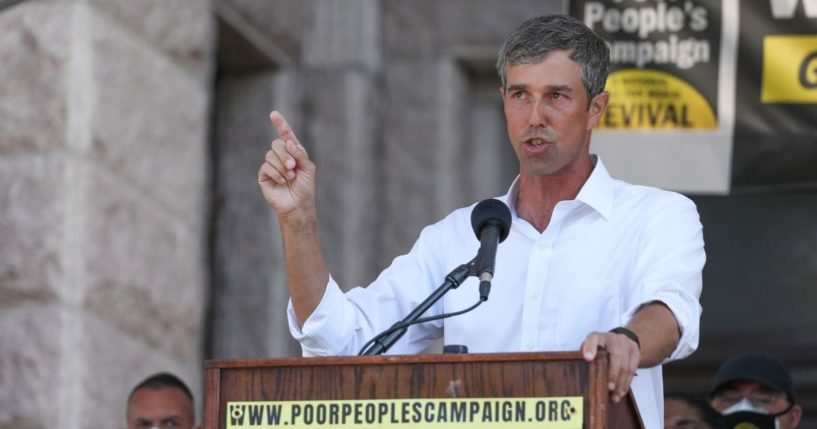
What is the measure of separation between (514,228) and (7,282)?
2.72 meters

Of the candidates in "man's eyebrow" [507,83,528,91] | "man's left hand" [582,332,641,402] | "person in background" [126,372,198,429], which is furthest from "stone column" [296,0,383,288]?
"man's left hand" [582,332,641,402]

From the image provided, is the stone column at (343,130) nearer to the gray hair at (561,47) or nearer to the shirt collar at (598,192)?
the shirt collar at (598,192)

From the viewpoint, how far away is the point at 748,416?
261 inches

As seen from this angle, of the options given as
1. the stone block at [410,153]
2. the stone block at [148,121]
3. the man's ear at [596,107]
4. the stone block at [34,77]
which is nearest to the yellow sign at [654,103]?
the stone block at [148,121]

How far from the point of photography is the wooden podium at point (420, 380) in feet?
11.3

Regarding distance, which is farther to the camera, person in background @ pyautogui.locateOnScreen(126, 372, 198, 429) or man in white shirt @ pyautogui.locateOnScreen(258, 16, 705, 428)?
person in background @ pyautogui.locateOnScreen(126, 372, 198, 429)

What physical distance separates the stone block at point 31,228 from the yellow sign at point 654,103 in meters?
2.00

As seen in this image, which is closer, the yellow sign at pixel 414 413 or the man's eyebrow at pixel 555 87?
the yellow sign at pixel 414 413

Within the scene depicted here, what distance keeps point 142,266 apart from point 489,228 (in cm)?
307

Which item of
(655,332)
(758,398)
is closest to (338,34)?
(758,398)

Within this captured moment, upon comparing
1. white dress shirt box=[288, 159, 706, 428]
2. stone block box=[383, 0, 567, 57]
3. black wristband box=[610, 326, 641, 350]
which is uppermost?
stone block box=[383, 0, 567, 57]

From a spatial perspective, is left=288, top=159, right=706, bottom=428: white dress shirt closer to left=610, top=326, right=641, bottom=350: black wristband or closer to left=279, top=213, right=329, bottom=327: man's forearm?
left=279, top=213, right=329, bottom=327: man's forearm

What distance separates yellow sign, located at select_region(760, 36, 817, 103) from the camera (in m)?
6.30

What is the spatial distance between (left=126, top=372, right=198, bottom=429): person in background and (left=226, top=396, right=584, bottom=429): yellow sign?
2934mm
